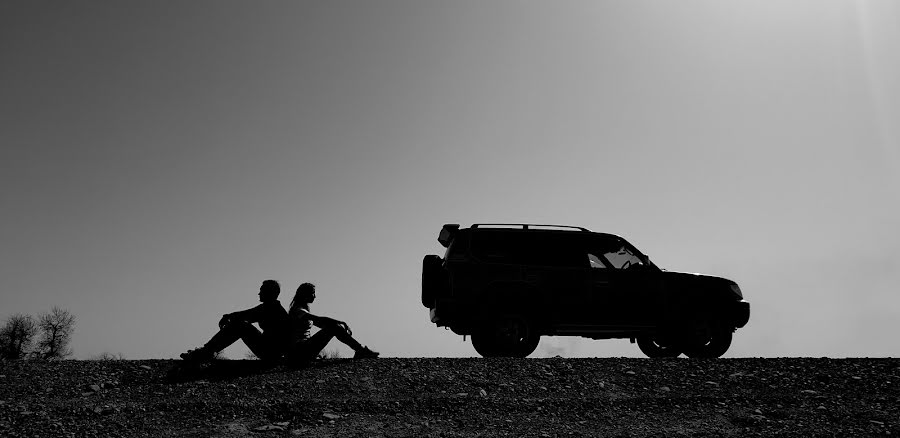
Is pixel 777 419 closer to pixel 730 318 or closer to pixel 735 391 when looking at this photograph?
pixel 735 391

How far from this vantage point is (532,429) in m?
7.42

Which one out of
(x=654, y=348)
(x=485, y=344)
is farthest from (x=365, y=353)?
(x=654, y=348)

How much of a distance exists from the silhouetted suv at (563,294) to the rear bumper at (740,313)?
18 mm

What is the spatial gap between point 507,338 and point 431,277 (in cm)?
165

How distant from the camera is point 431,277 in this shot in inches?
466

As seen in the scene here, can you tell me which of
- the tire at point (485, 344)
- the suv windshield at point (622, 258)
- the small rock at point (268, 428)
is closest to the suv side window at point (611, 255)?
the suv windshield at point (622, 258)

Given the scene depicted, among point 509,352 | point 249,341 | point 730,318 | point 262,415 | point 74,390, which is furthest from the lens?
point 730,318

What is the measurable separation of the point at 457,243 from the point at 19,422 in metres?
6.92

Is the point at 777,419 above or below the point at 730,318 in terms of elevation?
below

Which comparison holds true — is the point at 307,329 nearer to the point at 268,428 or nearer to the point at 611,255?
the point at 268,428

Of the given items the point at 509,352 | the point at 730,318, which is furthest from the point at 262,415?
the point at 730,318

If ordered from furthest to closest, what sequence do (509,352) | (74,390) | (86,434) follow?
(509,352) < (74,390) < (86,434)

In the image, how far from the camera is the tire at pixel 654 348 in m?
13.0

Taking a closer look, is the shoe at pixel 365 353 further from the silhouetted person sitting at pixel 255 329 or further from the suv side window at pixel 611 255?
the suv side window at pixel 611 255
